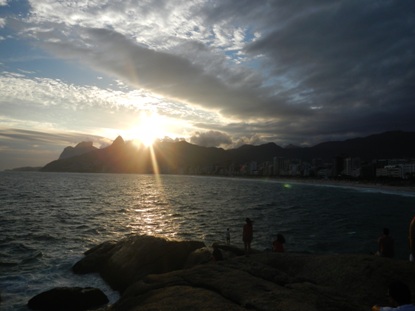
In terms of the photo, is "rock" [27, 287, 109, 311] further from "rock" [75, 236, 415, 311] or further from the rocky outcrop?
the rocky outcrop

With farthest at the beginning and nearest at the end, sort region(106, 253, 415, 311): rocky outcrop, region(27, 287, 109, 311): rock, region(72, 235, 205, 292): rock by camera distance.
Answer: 1. region(72, 235, 205, 292): rock
2. region(27, 287, 109, 311): rock
3. region(106, 253, 415, 311): rocky outcrop

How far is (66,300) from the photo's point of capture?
51.6 feet

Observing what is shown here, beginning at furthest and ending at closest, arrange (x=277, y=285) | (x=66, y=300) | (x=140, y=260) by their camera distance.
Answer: (x=140, y=260) → (x=66, y=300) → (x=277, y=285)

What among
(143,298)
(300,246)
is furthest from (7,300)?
(300,246)

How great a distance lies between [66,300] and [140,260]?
437 centimetres

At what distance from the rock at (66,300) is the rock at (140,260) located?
2330 mm

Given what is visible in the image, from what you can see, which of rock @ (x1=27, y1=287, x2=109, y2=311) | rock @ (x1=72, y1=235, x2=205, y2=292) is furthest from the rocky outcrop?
rock @ (x1=72, y1=235, x2=205, y2=292)

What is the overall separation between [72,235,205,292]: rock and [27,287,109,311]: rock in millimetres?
2330

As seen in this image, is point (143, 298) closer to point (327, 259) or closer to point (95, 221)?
point (327, 259)

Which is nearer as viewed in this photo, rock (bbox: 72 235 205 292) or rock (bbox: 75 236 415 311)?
rock (bbox: 75 236 415 311)

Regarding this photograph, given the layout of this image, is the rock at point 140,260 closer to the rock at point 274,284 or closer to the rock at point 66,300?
the rock at point 66,300

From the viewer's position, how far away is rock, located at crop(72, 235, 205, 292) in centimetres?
1828

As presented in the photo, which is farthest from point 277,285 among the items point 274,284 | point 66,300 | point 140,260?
point 66,300

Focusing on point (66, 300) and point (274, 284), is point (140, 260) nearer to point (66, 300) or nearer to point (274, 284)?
point (66, 300)
